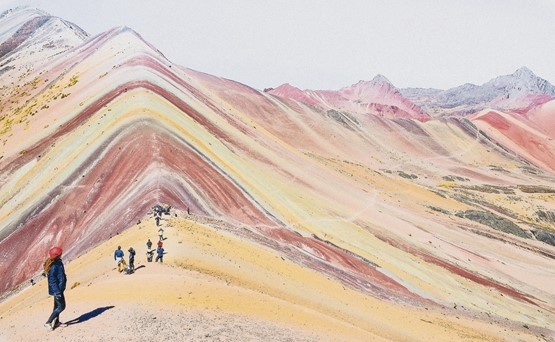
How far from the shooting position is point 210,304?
48.7 ft

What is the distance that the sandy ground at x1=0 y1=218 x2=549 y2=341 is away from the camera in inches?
503

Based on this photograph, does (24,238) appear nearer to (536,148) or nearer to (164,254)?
(164,254)

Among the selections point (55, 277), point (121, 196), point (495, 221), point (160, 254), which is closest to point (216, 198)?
point (121, 196)

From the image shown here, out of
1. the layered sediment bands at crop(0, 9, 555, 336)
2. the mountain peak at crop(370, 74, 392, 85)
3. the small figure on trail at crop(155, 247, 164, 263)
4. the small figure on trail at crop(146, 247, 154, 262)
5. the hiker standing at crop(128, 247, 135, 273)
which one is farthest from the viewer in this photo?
the mountain peak at crop(370, 74, 392, 85)

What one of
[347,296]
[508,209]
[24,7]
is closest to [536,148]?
[508,209]

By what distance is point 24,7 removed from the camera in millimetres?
146750

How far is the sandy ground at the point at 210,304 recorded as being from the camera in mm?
12766

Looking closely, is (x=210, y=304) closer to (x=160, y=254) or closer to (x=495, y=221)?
(x=160, y=254)

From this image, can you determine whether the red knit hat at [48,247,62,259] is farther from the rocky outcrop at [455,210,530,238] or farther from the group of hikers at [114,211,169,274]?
the rocky outcrop at [455,210,530,238]

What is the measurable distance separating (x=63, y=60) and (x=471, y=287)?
2975 inches

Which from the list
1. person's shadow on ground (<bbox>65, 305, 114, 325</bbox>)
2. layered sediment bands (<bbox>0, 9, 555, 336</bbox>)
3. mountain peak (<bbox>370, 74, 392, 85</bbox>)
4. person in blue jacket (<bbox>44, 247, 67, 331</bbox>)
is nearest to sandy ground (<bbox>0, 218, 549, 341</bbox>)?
person's shadow on ground (<bbox>65, 305, 114, 325</bbox>)

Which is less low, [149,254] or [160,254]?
[160,254]

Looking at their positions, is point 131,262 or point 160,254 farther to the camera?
point 160,254

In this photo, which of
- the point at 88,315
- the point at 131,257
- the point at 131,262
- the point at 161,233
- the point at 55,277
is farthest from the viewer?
the point at 161,233
